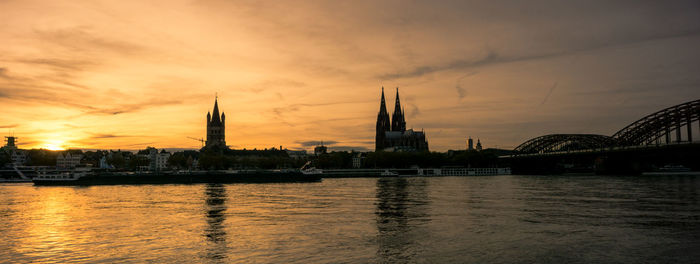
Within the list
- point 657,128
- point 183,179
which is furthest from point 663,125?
point 183,179

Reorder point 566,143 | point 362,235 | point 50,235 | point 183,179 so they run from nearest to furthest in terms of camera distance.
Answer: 1. point 362,235
2. point 50,235
3. point 183,179
4. point 566,143

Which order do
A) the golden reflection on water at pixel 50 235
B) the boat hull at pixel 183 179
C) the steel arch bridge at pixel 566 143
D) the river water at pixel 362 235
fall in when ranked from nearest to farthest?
the river water at pixel 362 235
the golden reflection on water at pixel 50 235
the boat hull at pixel 183 179
the steel arch bridge at pixel 566 143

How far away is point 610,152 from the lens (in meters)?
106

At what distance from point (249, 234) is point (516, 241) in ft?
40.9

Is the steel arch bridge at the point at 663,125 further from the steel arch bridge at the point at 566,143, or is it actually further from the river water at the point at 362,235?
the river water at the point at 362,235

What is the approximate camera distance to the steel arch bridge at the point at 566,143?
427 ft

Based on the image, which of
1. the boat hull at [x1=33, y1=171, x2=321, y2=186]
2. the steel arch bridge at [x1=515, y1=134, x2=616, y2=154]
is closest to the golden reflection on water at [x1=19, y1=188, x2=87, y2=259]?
the boat hull at [x1=33, y1=171, x2=321, y2=186]

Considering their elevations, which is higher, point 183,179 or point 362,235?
point 183,179

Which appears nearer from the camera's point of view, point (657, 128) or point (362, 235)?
point (362, 235)

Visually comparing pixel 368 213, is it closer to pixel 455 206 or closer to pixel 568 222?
pixel 455 206

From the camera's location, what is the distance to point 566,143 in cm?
14675

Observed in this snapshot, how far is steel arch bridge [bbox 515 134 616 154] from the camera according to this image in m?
130

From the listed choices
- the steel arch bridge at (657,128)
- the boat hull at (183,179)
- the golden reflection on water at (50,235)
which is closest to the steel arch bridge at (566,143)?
the steel arch bridge at (657,128)

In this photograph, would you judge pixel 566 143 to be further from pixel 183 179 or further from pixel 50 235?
pixel 50 235
